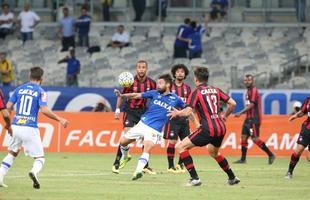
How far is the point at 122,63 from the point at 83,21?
7.29 feet

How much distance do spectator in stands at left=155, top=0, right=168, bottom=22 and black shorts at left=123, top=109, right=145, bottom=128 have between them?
16.5 m

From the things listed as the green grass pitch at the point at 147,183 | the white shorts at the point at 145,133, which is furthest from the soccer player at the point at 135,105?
the white shorts at the point at 145,133

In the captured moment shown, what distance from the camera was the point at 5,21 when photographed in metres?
38.9

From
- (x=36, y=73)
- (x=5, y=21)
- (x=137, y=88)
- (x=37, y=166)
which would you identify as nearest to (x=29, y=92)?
(x=36, y=73)

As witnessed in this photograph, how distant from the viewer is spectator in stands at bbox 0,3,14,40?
38562 millimetres

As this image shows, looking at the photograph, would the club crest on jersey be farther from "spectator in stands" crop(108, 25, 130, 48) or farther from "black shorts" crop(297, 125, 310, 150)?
"spectator in stands" crop(108, 25, 130, 48)

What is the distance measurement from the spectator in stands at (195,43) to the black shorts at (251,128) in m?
8.96

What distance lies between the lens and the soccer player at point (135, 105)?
21734mm

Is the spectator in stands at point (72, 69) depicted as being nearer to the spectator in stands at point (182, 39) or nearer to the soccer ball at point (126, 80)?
the spectator in stands at point (182, 39)

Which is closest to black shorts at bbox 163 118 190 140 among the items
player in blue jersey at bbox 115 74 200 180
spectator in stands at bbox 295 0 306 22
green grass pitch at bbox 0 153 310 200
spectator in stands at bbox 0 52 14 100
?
green grass pitch at bbox 0 153 310 200

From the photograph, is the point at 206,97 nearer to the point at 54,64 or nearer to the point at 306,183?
the point at 306,183

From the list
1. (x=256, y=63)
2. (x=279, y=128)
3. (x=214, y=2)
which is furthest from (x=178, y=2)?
(x=279, y=128)

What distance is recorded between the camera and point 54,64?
37.6m

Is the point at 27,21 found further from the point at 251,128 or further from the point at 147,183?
the point at 147,183
